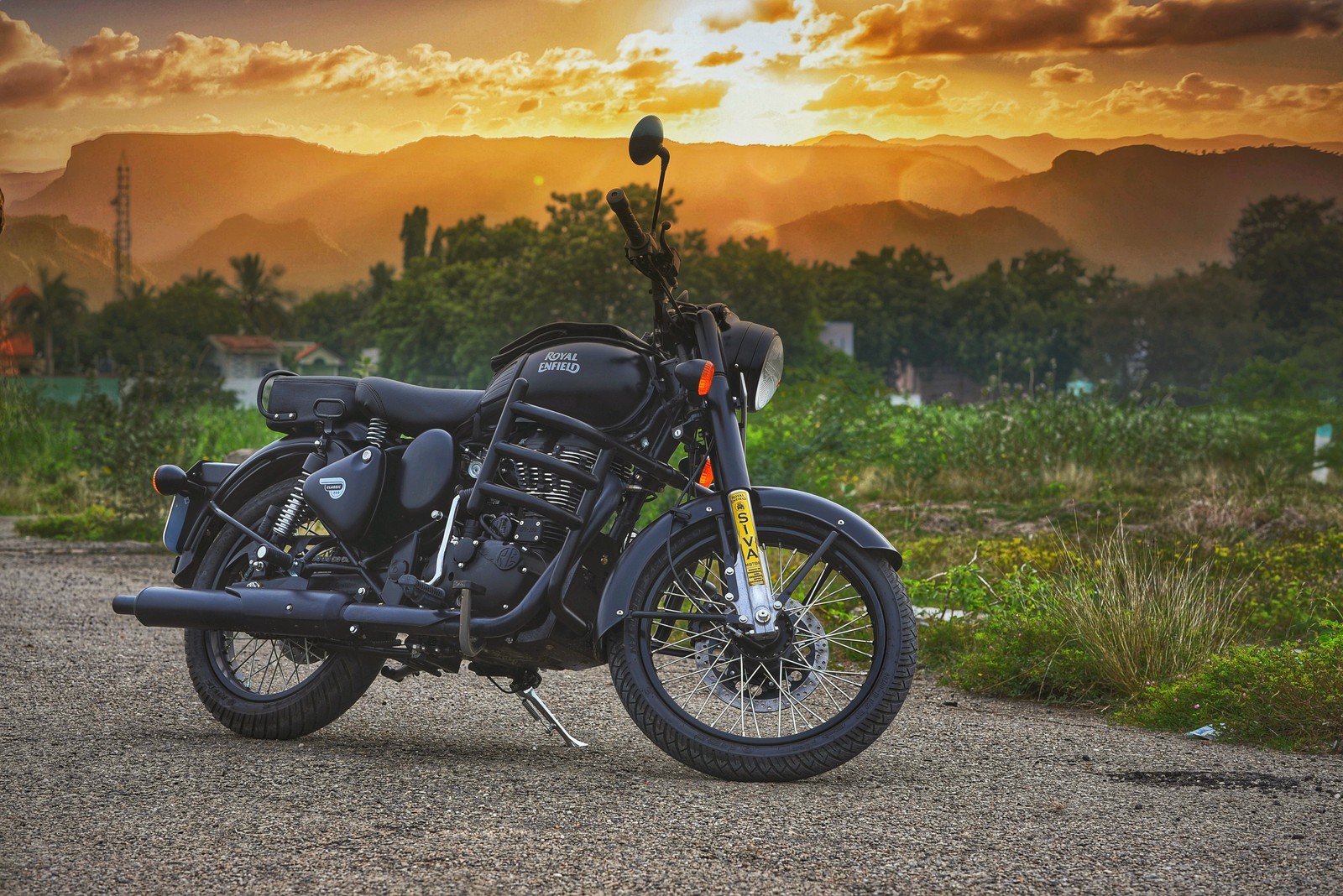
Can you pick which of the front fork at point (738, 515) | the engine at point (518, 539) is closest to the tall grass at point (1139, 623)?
the front fork at point (738, 515)

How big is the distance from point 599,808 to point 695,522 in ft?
3.07

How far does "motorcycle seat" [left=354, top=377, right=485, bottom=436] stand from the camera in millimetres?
4578

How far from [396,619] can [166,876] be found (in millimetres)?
1341

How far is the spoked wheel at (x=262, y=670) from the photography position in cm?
467

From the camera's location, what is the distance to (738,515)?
4.12m

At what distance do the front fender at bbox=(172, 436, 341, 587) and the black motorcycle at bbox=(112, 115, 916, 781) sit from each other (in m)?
0.17

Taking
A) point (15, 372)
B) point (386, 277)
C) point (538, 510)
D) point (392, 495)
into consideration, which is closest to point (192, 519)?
point (392, 495)

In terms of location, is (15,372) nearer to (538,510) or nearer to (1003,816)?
(538,510)

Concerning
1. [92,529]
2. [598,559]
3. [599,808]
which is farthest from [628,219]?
[92,529]

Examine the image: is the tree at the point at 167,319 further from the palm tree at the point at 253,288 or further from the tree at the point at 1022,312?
the tree at the point at 1022,312

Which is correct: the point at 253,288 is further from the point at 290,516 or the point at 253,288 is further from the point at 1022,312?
the point at 290,516

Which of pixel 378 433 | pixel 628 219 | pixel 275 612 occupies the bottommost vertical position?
pixel 275 612

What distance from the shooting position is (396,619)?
4.33m

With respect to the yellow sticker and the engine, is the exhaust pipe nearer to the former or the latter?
the engine
